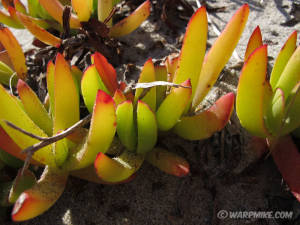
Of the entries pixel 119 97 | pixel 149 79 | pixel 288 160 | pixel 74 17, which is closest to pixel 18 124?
pixel 119 97

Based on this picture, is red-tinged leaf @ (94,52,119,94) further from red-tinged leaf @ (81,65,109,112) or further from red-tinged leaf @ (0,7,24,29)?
red-tinged leaf @ (0,7,24,29)

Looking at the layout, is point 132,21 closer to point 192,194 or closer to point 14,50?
point 14,50

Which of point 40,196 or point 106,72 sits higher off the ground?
point 106,72

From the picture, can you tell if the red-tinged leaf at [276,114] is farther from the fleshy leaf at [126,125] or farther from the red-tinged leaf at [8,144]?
the red-tinged leaf at [8,144]

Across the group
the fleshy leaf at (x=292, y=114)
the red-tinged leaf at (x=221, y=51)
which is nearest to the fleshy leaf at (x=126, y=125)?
the red-tinged leaf at (x=221, y=51)

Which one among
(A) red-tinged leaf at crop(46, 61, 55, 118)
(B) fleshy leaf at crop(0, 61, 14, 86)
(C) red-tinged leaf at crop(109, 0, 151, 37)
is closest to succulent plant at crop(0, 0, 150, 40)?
(C) red-tinged leaf at crop(109, 0, 151, 37)

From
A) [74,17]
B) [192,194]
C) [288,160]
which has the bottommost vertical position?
[192,194]

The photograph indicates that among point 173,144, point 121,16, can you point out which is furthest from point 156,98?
point 121,16
